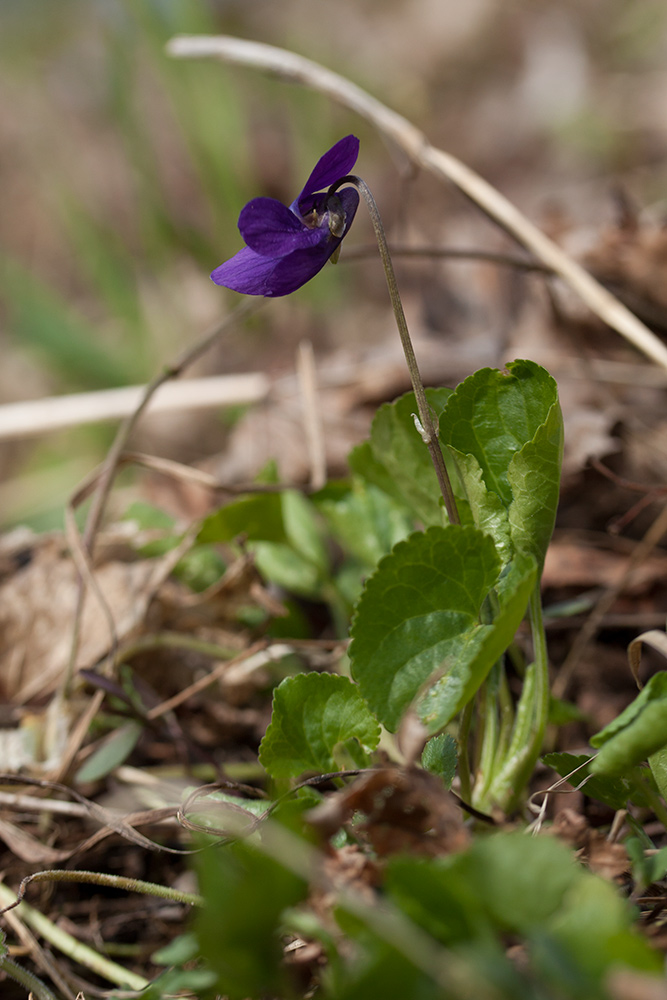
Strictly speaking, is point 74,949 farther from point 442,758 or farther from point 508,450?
point 508,450

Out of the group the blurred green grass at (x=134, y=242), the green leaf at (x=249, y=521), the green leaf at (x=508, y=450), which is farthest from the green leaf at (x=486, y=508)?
the blurred green grass at (x=134, y=242)

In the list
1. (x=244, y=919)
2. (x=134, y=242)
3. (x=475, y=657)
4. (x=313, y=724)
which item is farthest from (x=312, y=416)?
(x=134, y=242)

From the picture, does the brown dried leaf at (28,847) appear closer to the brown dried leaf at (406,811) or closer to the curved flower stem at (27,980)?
the curved flower stem at (27,980)

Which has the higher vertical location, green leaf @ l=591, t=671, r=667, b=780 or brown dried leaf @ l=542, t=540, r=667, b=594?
green leaf @ l=591, t=671, r=667, b=780

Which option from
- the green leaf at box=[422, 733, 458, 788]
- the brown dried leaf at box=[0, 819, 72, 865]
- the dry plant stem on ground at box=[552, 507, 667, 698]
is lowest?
the dry plant stem on ground at box=[552, 507, 667, 698]

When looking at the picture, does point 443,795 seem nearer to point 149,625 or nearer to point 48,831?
point 48,831

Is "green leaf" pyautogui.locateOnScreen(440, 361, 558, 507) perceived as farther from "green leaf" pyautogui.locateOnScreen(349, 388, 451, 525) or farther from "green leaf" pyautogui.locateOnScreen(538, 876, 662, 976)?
"green leaf" pyautogui.locateOnScreen(538, 876, 662, 976)

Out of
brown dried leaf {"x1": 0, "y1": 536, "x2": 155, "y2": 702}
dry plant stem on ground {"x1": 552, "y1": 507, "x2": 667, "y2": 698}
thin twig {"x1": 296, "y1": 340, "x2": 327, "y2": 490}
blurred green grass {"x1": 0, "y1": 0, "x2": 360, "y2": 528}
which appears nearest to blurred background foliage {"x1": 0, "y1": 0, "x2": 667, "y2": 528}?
blurred green grass {"x1": 0, "y1": 0, "x2": 360, "y2": 528}
